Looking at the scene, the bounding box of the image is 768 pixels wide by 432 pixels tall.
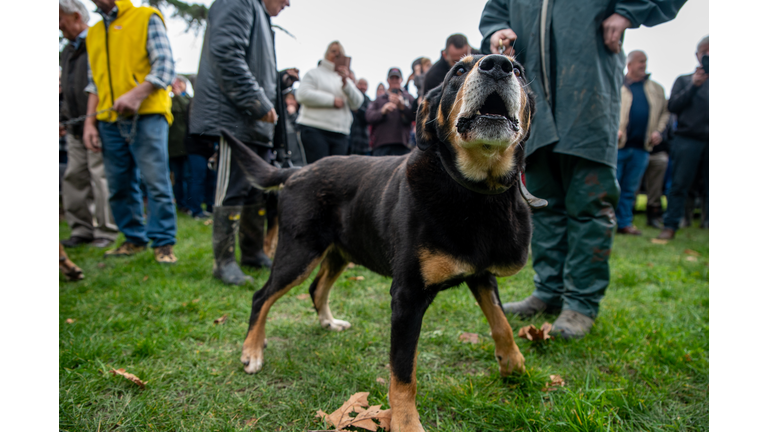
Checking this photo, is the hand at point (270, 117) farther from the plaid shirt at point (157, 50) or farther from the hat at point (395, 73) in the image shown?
the hat at point (395, 73)

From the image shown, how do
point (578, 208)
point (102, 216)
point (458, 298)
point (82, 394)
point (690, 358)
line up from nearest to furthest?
point (82, 394) < point (690, 358) < point (578, 208) < point (458, 298) < point (102, 216)

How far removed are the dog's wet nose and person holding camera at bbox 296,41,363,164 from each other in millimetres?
4106

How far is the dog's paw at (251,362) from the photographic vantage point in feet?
7.29

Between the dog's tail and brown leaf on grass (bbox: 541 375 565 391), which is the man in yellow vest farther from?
brown leaf on grass (bbox: 541 375 565 391)

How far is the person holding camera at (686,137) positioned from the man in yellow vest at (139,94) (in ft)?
24.7

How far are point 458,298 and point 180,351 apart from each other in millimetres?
2126

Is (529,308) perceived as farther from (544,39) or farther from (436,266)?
(544,39)

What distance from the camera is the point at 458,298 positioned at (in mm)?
3330

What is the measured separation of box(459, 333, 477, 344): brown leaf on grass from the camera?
2523 mm

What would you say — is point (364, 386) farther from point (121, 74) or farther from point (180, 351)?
point (121, 74)

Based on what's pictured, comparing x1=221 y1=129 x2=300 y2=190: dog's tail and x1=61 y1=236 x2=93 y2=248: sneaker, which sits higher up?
x1=221 y1=129 x2=300 y2=190: dog's tail

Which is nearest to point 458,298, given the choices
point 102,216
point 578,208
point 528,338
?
point 528,338

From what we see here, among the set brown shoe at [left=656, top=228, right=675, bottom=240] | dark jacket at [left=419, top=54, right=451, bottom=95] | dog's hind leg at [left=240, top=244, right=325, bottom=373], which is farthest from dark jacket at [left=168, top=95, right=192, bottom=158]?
brown shoe at [left=656, top=228, right=675, bottom=240]

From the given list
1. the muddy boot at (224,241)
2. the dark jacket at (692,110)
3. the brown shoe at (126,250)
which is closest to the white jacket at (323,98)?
the muddy boot at (224,241)
